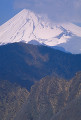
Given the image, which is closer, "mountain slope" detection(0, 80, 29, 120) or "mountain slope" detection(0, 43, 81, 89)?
"mountain slope" detection(0, 80, 29, 120)

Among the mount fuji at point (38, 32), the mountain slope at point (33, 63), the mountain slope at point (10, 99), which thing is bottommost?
the mountain slope at point (10, 99)

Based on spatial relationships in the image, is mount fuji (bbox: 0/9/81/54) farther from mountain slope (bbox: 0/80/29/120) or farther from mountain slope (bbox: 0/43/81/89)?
mountain slope (bbox: 0/80/29/120)

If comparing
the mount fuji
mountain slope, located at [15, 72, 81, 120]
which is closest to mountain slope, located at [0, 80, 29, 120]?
mountain slope, located at [15, 72, 81, 120]

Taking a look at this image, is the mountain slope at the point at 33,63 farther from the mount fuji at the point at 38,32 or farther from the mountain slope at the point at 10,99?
the mount fuji at the point at 38,32

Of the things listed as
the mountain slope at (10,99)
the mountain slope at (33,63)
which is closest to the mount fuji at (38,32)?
the mountain slope at (33,63)

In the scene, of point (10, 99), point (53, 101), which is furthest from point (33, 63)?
point (53, 101)
